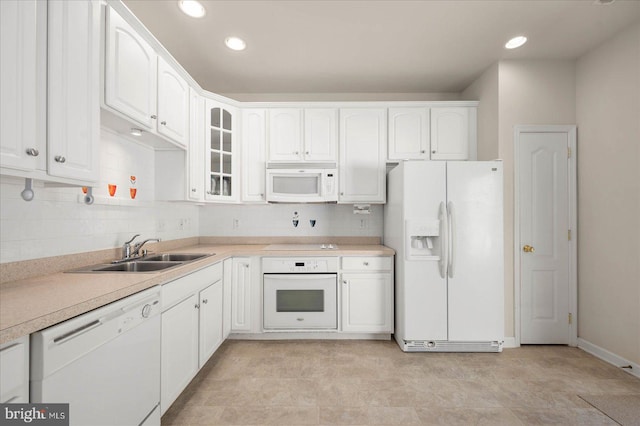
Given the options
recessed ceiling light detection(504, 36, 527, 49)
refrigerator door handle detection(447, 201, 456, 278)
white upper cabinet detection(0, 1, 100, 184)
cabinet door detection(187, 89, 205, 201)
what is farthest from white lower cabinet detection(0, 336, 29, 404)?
recessed ceiling light detection(504, 36, 527, 49)

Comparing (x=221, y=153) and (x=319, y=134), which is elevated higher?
(x=319, y=134)

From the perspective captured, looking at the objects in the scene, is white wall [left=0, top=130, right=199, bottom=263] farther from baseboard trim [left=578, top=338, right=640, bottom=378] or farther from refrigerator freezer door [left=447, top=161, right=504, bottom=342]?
baseboard trim [left=578, top=338, right=640, bottom=378]

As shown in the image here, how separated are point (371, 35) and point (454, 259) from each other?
2.08 metres

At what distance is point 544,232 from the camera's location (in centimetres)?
287

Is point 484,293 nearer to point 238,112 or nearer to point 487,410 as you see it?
point 487,410

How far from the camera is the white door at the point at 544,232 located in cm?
285

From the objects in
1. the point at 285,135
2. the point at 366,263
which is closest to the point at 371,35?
the point at 285,135

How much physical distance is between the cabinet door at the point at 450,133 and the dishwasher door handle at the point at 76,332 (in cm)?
316

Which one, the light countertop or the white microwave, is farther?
the white microwave

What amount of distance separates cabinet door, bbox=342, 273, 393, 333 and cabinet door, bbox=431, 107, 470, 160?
151 centimetres

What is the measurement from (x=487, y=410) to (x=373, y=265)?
1.39 m

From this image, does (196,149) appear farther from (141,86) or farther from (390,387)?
(390,387)

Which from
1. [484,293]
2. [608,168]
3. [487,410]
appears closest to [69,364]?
[487,410]

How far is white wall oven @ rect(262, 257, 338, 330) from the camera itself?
2.88m
